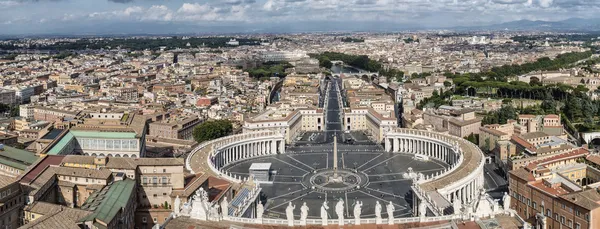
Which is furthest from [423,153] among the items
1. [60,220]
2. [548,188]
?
[60,220]

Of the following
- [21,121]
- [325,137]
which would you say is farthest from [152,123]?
[325,137]

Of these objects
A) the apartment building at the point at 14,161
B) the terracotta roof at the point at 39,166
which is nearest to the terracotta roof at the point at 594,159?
the terracotta roof at the point at 39,166

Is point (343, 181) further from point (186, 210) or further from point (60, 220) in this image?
point (60, 220)

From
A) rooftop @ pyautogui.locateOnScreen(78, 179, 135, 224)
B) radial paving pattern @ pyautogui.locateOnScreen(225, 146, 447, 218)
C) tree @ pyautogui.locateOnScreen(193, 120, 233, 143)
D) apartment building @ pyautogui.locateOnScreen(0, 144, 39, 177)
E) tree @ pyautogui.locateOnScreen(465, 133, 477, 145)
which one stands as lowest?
radial paving pattern @ pyautogui.locateOnScreen(225, 146, 447, 218)

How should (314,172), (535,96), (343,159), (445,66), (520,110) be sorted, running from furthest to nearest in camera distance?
(445,66), (535,96), (520,110), (343,159), (314,172)

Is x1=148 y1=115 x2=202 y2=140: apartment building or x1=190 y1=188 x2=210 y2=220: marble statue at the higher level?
Answer: x1=190 y1=188 x2=210 y2=220: marble statue

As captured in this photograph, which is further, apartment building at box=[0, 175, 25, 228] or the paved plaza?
the paved plaza

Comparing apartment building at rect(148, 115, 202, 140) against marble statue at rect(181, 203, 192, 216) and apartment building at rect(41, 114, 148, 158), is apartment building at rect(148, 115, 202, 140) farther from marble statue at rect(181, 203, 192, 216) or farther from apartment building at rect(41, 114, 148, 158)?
marble statue at rect(181, 203, 192, 216)

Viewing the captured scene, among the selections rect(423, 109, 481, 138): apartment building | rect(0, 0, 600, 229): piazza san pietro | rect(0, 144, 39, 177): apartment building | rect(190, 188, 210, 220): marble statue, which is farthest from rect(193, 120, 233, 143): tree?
rect(190, 188, 210, 220): marble statue

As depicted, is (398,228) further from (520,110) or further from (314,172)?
(520,110)
